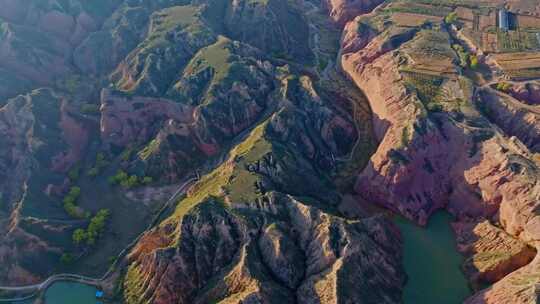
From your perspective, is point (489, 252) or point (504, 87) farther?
point (504, 87)

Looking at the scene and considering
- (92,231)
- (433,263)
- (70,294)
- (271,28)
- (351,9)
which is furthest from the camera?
(351,9)

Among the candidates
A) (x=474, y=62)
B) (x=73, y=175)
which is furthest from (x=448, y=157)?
(x=73, y=175)

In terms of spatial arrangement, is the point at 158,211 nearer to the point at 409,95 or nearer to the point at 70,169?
the point at 70,169

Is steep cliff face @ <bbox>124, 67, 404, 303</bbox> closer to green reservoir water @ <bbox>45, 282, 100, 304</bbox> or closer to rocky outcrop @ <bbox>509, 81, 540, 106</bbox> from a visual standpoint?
green reservoir water @ <bbox>45, 282, 100, 304</bbox>

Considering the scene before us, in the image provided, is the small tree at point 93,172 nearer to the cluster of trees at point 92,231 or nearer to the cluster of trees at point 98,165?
the cluster of trees at point 98,165

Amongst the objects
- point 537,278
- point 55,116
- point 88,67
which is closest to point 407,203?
point 537,278

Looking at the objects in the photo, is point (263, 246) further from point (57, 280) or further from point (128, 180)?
point (57, 280)
